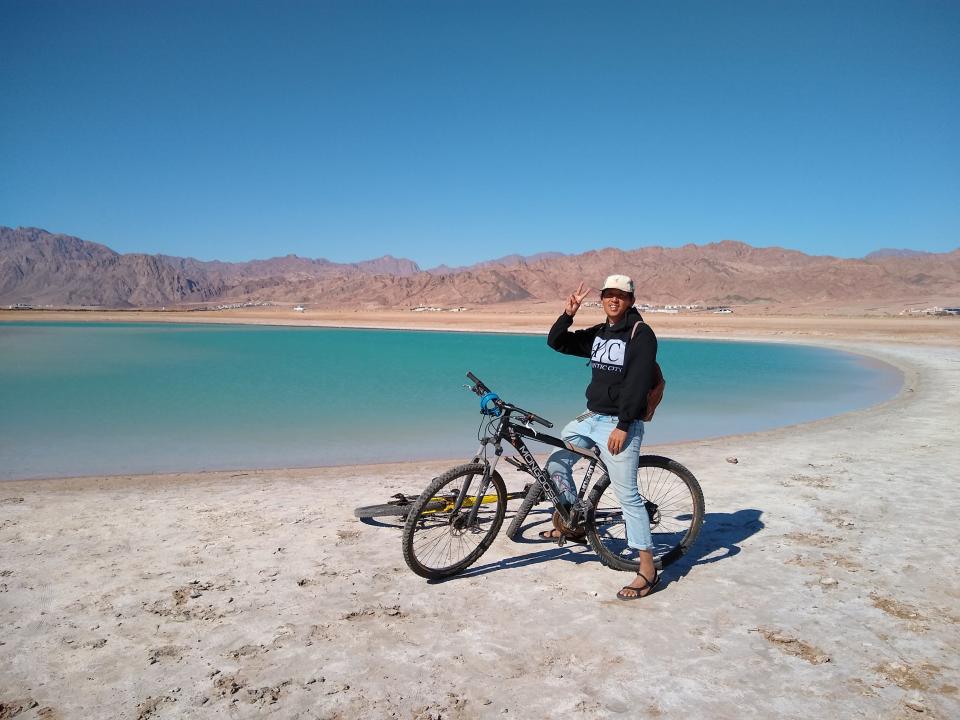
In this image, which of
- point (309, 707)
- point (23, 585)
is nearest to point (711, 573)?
point (309, 707)

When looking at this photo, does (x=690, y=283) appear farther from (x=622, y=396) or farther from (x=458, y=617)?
(x=458, y=617)

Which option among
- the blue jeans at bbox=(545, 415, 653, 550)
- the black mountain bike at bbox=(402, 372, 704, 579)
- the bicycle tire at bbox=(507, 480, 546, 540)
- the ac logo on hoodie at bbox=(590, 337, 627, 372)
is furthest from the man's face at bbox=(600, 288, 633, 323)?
the bicycle tire at bbox=(507, 480, 546, 540)

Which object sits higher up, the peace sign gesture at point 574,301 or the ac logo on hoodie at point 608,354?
the peace sign gesture at point 574,301

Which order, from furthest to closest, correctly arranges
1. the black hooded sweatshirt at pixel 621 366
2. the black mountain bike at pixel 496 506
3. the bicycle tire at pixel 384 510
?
1. the bicycle tire at pixel 384 510
2. the black mountain bike at pixel 496 506
3. the black hooded sweatshirt at pixel 621 366

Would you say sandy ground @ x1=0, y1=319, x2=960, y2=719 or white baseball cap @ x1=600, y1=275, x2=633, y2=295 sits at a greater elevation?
white baseball cap @ x1=600, y1=275, x2=633, y2=295

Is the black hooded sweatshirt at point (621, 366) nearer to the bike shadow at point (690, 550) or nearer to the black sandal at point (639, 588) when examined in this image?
the black sandal at point (639, 588)

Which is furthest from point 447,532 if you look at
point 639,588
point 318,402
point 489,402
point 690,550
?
point 318,402

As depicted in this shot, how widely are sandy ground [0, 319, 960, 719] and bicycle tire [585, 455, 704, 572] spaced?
0.15m

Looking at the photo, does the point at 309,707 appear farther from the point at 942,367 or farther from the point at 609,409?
the point at 942,367

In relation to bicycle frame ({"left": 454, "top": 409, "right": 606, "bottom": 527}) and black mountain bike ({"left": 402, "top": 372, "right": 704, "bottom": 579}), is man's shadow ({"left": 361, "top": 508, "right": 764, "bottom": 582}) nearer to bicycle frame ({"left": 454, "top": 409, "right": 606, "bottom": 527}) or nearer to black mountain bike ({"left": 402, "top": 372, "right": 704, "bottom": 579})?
black mountain bike ({"left": 402, "top": 372, "right": 704, "bottom": 579})

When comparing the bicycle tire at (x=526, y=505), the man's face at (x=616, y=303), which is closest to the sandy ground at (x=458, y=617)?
the bicycle tire at (x=526, y=505)

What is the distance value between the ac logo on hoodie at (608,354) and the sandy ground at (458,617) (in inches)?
57.8

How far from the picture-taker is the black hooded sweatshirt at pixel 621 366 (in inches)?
147

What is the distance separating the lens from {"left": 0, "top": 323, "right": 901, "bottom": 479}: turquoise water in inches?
373
